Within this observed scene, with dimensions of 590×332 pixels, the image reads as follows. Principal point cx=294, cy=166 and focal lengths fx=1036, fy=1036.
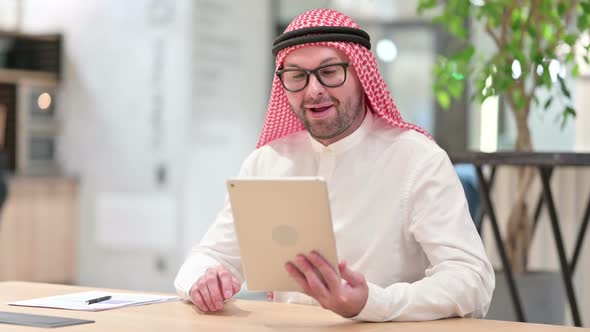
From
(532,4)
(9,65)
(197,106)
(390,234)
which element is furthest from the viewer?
(9,65)

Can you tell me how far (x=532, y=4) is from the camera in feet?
13.8

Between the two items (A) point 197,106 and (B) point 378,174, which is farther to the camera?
(A) point 197,106

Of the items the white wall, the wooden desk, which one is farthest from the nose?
the white wall

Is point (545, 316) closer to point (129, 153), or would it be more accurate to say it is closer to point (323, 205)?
point (323, 205)

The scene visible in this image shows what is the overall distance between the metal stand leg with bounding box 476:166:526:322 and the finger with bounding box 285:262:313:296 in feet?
6.15

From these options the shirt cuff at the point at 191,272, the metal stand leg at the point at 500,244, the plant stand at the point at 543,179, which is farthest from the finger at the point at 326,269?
the metal stand leg at the point at 500,244

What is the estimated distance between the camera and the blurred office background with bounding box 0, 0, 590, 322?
8.10 meters

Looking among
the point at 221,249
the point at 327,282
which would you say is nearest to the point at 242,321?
the point at 327,282

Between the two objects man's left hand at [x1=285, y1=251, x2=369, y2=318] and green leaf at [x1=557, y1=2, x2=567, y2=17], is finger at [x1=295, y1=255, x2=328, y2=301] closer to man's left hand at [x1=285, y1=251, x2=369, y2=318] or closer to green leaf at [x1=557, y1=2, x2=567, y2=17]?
man's left hand at [x1=285, y1=251, x2=369, y2=318]

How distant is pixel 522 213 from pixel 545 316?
1.45 feet

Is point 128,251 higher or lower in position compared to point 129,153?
lower

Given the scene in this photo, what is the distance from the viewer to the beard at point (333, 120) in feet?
8.33

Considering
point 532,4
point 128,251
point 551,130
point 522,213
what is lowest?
point 128,251

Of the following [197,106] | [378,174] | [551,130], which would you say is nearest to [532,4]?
[378,174]
